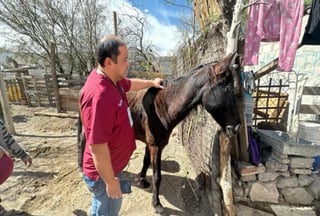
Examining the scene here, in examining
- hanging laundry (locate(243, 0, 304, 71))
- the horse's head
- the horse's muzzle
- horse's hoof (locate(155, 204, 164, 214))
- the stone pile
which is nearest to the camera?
the horse's head

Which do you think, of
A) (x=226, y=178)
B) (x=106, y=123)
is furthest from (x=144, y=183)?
(x=106, y=123)

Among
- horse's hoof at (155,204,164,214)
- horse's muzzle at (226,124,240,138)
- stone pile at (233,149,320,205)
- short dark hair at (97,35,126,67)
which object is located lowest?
horse's hoof at (155,204,164,214)

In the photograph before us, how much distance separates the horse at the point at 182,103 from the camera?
2.04m

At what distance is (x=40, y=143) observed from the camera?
5.09m

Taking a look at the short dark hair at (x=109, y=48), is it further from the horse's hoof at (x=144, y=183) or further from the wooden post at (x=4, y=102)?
the wooden post at (x=4, y=102)

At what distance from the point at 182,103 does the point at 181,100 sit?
0.12ft

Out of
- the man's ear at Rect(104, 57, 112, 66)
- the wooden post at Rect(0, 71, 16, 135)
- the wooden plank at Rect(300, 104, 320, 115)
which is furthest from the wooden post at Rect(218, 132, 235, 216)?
the wooden post at Rect(0, 71, 16, 135)

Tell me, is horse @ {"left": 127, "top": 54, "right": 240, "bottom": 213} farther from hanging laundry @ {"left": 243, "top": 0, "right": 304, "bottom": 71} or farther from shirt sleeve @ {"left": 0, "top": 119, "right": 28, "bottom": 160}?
shirt sleeve @ {"left": 0, "top": 119, "right": 28, "bottom": 160}

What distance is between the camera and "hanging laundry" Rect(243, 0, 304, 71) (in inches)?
87.2

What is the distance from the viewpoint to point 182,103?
7.96 ft

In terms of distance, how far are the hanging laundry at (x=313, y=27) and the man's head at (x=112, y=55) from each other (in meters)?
2.23

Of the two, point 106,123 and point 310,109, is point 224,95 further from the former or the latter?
point 310,109

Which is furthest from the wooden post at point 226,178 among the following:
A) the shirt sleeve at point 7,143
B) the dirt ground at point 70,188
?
the shirt sleeve at point 7,143

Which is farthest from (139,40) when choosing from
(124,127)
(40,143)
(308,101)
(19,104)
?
(124,127)
